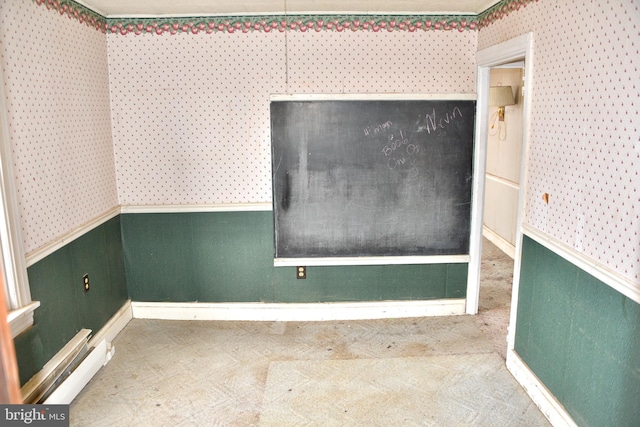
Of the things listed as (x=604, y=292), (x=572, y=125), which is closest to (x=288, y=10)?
(x=572, y=125)

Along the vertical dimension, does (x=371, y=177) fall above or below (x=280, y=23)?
below

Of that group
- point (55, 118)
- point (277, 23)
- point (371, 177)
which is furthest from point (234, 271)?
point (277, 23)

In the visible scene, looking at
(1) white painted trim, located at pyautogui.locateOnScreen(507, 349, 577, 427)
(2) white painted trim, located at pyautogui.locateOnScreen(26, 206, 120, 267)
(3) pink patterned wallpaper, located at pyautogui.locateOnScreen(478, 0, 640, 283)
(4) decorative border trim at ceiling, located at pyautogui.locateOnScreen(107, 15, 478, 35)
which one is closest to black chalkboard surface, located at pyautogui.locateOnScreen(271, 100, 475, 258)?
(4) decorative border trim at ceiling, located at pyautogui.locateOnScreen(107, 15, 478, 35)

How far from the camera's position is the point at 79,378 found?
2.81 meters

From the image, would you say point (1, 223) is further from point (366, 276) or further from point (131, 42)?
point (366, 276)

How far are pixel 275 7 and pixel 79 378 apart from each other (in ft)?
9.06

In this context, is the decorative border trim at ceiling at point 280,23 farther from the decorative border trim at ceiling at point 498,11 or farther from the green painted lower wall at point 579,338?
the green painted lower wall at point 579,338

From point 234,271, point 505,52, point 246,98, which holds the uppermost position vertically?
point 505,52

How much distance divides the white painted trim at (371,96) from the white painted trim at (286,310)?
1.66m

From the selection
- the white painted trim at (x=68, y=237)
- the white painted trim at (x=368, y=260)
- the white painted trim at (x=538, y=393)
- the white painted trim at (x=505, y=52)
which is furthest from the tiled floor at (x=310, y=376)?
the white painted trim at (x=505, y=52)

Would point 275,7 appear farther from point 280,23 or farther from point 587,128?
point 587,128

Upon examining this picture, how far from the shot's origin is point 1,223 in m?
2.30

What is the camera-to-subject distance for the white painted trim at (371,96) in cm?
353

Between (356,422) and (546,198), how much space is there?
65.3 inches
